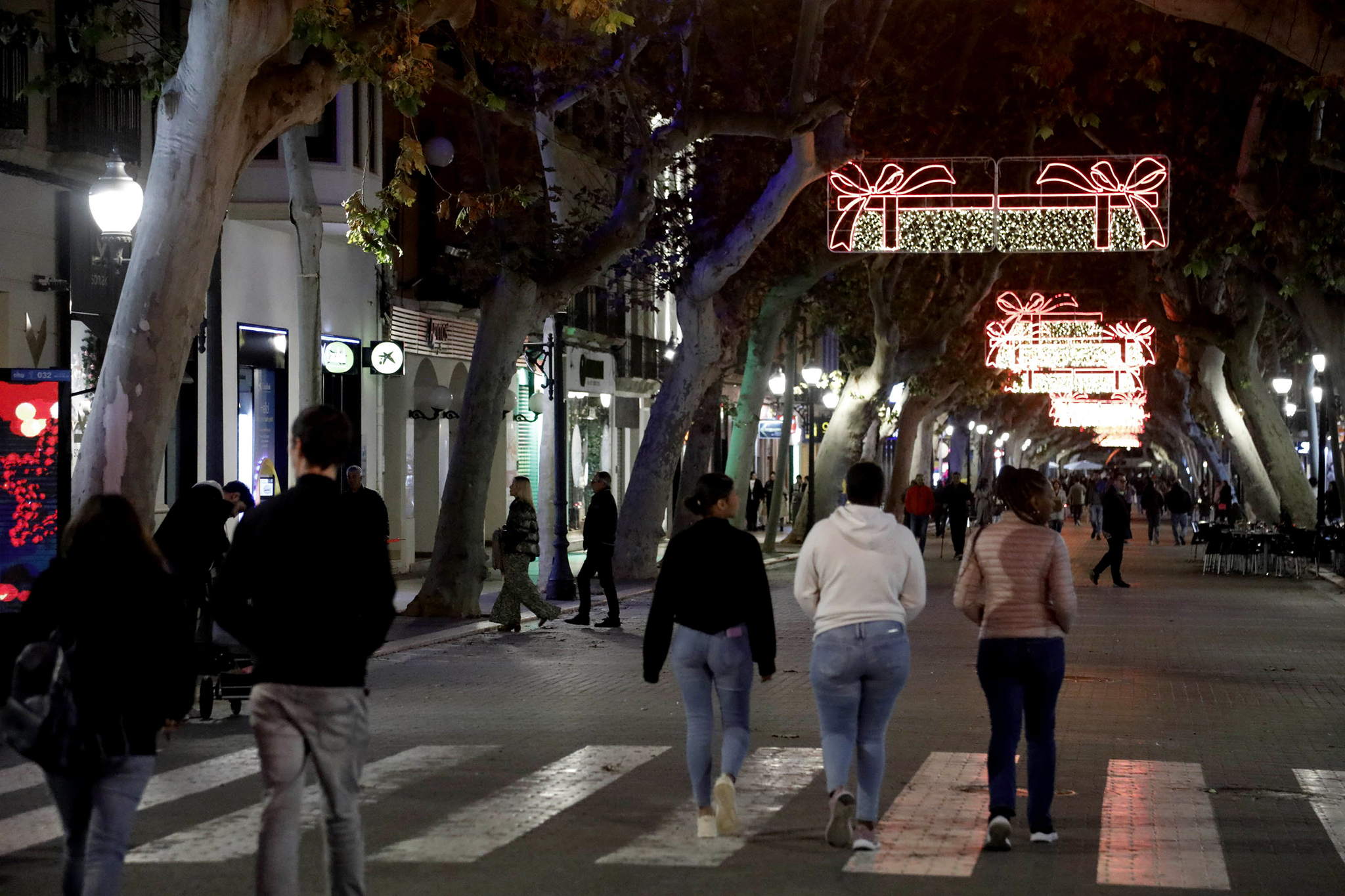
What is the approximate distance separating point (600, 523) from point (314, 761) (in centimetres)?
1581

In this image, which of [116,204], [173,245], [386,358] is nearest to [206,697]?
[173,245]

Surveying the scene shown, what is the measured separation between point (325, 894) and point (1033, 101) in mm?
25074

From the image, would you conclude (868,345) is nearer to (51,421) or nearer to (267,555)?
(51,421)

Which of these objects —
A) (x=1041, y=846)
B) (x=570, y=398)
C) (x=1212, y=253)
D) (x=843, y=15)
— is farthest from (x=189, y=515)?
(x=570, y=398)

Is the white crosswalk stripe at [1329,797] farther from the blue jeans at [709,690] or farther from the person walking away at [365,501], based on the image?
the person walking away at [365,501]

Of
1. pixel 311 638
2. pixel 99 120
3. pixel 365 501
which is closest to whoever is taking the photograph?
pixel 311 638

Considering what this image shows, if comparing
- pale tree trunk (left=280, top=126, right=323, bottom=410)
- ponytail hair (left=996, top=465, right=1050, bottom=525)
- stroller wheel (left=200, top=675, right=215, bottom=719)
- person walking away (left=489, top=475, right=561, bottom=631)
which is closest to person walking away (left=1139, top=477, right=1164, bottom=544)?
person walking away (left=489, top=475, right=561, bottom=631)

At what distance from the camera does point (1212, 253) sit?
29.6m

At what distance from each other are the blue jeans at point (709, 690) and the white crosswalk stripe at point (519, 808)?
3.11 feet

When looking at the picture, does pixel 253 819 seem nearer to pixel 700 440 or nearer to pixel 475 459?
pixel 475 459

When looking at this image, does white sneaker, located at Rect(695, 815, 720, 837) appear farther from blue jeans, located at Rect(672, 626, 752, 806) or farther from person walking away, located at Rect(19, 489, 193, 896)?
person walking away, located at Rect(19, 489, 193, 896)

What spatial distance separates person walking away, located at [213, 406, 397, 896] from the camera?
6.11 m

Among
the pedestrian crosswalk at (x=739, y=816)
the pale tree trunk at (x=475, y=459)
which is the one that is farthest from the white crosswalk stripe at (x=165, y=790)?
the pale tree trunk at (x=475, y=459)

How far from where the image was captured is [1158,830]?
9.08m
